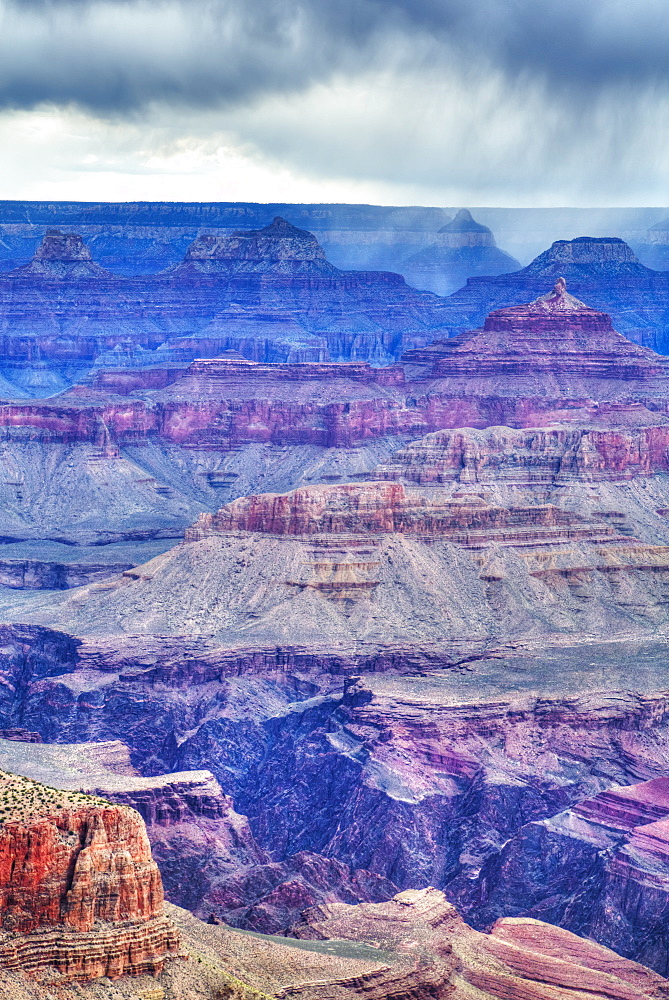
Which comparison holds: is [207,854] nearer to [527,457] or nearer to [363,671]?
[363,671]

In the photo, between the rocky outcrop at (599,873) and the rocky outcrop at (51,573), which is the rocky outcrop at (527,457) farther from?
the rocky outcrop at (599,873)

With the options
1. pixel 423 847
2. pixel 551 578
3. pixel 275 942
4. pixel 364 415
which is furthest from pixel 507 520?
pixel 275 942

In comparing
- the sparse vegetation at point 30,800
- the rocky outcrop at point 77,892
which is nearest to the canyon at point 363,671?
the rocky outcrop at point 77,892

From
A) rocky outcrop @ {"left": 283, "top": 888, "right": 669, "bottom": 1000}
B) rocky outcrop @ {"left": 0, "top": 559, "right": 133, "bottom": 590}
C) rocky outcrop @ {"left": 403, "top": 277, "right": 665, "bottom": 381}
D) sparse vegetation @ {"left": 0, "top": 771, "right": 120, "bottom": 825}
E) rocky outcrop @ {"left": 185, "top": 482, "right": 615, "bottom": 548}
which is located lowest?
rocky outcrop @ {"left": 283, "top": 888, "right": 669, "bottom": 1000}

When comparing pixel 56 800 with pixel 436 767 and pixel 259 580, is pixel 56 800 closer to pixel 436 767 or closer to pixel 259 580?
pixel 436 767

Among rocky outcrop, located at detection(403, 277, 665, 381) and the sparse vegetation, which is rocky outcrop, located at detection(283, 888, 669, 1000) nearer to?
the sparse vegetation

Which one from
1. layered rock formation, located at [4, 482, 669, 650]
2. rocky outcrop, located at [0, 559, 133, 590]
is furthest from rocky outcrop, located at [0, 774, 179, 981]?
rocky outcrop, located at [0, 559, 133, 590]

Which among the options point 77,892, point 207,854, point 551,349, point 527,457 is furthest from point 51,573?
point 77,892

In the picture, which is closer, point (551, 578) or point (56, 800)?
point (56, 800)
